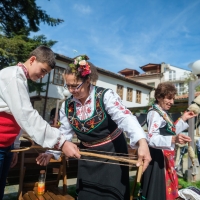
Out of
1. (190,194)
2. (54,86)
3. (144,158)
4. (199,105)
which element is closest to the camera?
(144,158)

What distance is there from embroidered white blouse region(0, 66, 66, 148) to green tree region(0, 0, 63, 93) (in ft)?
33.0

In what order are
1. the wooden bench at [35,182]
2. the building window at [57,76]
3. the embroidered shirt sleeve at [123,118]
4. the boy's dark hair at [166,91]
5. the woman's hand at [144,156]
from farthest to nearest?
the building window at [57,76] < the boy's dark hair at [166,91] < the wooden bench at [35,182] < the embroidered shirt sleeve at [123,118] < the woman's hand at [144,156]

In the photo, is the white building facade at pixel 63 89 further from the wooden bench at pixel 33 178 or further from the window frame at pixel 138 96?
the wooden bench at pixel 33 178

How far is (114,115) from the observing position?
1.73m

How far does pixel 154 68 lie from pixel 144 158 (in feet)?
120

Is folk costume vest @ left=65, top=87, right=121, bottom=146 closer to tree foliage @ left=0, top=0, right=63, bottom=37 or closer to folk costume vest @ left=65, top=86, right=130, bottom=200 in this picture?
folk costume vest @ left=65, top=86, right=130, bottom=200

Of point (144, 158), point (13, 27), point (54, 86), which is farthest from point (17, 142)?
point (54, 86)

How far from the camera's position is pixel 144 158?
1.45 m

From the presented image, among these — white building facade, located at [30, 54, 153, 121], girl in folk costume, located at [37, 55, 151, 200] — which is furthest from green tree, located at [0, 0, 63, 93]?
girl in folk costume, located at [37, 55, 151, 200]

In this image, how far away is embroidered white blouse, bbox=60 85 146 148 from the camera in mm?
1582

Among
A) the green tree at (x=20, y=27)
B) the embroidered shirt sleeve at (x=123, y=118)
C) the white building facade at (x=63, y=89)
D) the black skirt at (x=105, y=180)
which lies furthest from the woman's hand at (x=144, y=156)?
the white building facade at (x=63, y=89)

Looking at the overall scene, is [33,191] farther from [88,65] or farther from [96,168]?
[88,65]

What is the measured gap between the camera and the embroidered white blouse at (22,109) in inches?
Result: 58.4

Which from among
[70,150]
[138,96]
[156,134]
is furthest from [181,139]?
[138,96]
